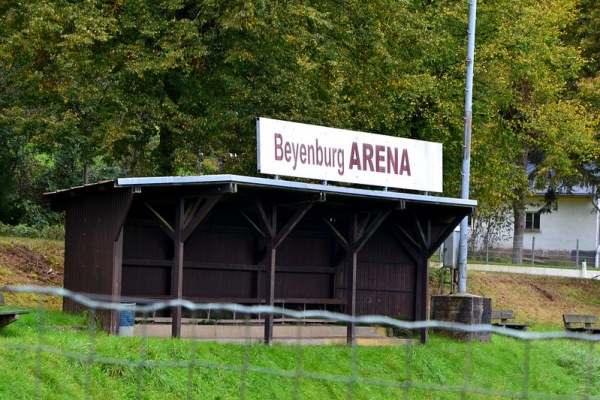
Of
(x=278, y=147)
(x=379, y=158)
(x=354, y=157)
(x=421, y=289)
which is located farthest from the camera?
(x=421, y=289)

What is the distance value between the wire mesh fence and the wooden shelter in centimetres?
57

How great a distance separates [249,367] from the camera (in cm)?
1342

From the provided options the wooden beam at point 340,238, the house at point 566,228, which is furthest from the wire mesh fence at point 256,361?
the house at point 566,228

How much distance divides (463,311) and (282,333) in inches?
185

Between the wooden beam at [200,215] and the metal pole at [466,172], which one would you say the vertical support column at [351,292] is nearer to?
the wooden beam at [200,215]

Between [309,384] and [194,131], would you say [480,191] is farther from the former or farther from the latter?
[309,384]

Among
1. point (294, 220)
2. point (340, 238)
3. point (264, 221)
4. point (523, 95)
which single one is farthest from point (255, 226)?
point (523, 95)

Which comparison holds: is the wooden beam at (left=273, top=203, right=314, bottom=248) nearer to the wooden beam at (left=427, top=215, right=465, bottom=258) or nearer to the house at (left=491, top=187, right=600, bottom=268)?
the wooden beam at (left=427, top=215, right=465, bottom=258)

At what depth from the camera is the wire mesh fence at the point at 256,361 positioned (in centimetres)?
1291

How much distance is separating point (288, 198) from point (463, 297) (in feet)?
18.5

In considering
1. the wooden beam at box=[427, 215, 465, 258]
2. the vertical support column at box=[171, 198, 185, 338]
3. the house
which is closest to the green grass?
the vertical support column at box=[171, 198, 185, 338]

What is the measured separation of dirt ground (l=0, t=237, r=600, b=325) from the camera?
24.5 m

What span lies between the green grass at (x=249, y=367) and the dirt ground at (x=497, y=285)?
547 centimetres

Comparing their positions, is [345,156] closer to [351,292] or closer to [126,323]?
[351,292]
